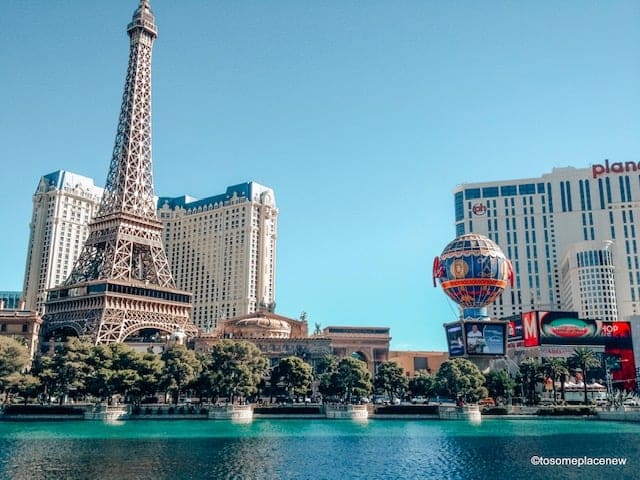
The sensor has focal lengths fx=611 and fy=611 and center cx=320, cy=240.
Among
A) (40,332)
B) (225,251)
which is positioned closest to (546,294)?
(225,251)

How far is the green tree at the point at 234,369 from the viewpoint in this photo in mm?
84625

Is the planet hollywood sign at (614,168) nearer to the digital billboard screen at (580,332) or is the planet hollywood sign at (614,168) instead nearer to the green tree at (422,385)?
the digital billboard screen at (580,332)

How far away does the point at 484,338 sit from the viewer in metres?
111

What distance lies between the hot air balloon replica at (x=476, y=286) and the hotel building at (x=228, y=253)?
233 ft

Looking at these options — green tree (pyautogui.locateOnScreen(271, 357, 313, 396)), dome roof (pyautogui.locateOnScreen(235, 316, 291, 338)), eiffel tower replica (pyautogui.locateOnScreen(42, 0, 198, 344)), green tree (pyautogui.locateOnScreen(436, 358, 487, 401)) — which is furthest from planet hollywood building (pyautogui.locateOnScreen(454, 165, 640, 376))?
eiffel tower replica (pyautogui.locateOnScreen(42, 0, 198, 344))

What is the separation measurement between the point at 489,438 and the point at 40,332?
90208 millimetres

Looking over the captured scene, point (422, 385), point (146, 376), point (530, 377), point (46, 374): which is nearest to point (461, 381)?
point (422, 385)

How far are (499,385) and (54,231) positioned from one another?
13143cm

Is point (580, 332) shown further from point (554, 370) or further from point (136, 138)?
point (136, 138)

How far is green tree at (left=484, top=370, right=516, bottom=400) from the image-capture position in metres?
95.1

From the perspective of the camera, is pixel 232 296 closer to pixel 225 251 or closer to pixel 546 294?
pixel 225 251

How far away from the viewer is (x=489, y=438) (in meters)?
57.3
